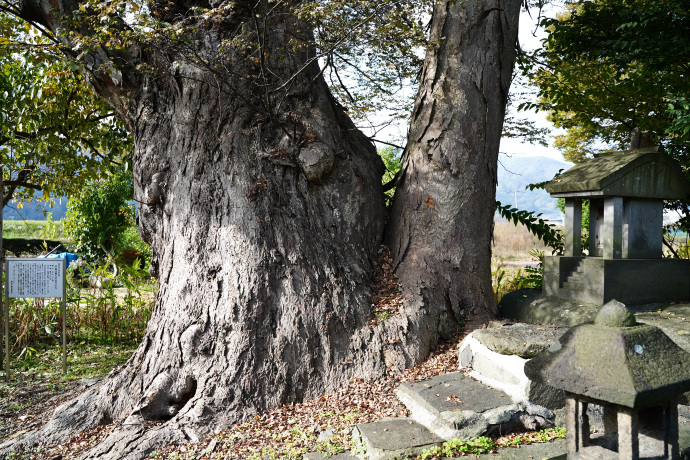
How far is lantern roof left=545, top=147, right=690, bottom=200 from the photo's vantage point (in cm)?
438

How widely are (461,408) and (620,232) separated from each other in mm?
2410

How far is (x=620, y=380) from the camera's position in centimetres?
198

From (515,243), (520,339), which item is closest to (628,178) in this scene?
(520,339)

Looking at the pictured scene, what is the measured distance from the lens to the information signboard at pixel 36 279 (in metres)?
6.02

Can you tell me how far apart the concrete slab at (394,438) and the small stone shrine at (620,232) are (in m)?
2.20

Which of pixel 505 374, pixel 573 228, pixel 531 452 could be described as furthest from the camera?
pixel 573 228

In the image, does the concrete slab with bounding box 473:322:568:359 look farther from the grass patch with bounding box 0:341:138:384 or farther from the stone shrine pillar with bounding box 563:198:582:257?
the grass patch with bounding box 0:341:138:384

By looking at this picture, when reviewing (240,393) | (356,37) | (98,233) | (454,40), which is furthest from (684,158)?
(98,233)

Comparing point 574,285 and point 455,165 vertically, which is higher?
point 455,165

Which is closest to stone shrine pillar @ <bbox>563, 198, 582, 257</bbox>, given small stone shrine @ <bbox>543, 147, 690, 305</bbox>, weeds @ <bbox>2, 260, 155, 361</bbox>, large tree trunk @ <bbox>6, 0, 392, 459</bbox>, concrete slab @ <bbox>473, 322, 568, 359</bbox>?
small stone shrine @ <bbox>543, 147, 690, 305</bbox>

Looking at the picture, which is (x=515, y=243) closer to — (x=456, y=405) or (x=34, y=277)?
(x=34, y=277)

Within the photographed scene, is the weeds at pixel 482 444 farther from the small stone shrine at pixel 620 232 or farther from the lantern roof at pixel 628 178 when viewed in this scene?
the lantern roof at pixel 628 178

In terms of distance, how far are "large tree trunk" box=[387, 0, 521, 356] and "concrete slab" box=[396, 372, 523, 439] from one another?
0.83 m

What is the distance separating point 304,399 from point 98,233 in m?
12.4
